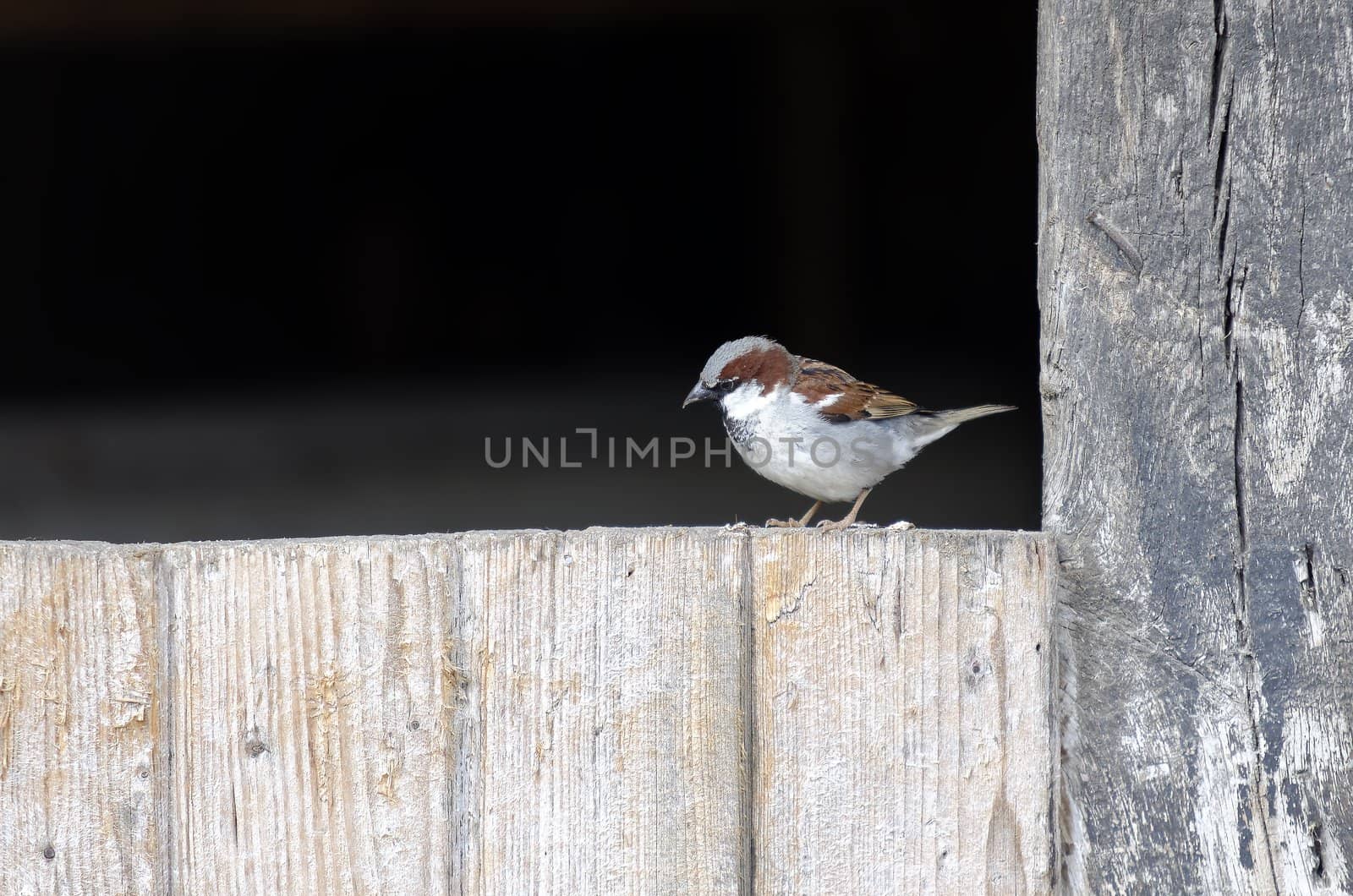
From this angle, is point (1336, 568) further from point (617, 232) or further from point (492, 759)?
point (617, 232)

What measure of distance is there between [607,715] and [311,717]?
306 millimetres

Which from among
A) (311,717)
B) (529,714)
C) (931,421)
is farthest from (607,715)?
(931,421)

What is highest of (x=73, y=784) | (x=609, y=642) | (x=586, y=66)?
(x=586, y=66)

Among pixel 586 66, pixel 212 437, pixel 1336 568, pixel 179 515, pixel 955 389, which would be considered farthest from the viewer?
pixel 586 66

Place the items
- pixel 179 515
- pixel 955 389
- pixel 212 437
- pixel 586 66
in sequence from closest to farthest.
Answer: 1. pixel 179 515
2. pixel 212 437
3. pixel 955 389
4. pixel 586 66

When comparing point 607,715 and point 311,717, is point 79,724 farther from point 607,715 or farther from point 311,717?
point 607,715

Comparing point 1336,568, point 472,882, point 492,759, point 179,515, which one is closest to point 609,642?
point 492,759

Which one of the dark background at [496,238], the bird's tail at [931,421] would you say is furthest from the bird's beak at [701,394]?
the dark background at [496,238]

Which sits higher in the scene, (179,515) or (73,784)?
(179,515)

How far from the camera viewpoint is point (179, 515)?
222 inches

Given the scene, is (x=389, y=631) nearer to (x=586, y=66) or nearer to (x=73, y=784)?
(x=73, y=784)

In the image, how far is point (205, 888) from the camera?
1271 mm

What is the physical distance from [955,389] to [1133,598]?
18.5ft

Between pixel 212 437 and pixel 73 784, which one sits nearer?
pixel 73 784
